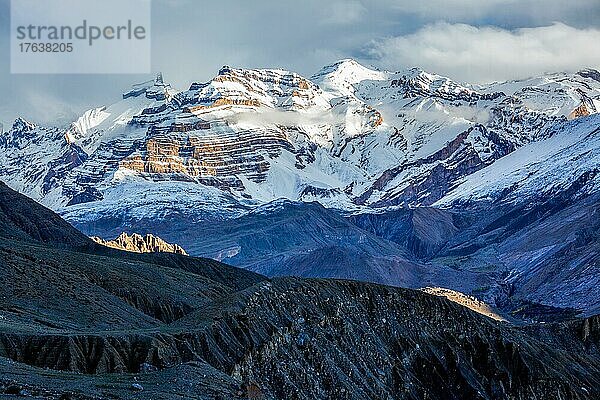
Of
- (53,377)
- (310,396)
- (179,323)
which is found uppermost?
(53,377)

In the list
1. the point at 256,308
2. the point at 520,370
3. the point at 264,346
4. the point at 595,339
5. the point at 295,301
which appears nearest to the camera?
the point at 264,346

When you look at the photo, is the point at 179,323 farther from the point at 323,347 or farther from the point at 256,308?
the point at 323,347

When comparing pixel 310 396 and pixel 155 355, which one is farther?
pixel 310 396

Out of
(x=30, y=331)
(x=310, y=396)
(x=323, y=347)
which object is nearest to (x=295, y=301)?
(x=323, y=347)

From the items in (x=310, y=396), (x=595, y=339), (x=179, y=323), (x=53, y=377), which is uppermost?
(x=53, y=377)

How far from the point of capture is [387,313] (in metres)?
93.9

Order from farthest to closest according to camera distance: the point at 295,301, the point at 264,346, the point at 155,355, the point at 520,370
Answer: the point at 520,370 < the point at 295,301 < the point at 264,346 < the point at 155,355

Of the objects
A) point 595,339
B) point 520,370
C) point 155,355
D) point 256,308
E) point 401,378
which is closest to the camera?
point 155,355

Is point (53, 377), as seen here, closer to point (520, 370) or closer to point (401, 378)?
point (401, 378)

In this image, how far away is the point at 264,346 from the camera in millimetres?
71750

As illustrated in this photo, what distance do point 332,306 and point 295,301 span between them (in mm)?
5466

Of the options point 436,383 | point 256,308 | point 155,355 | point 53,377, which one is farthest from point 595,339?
point 53,377

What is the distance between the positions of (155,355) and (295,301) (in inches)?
966

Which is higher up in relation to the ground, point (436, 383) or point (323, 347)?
point (323, 347)
